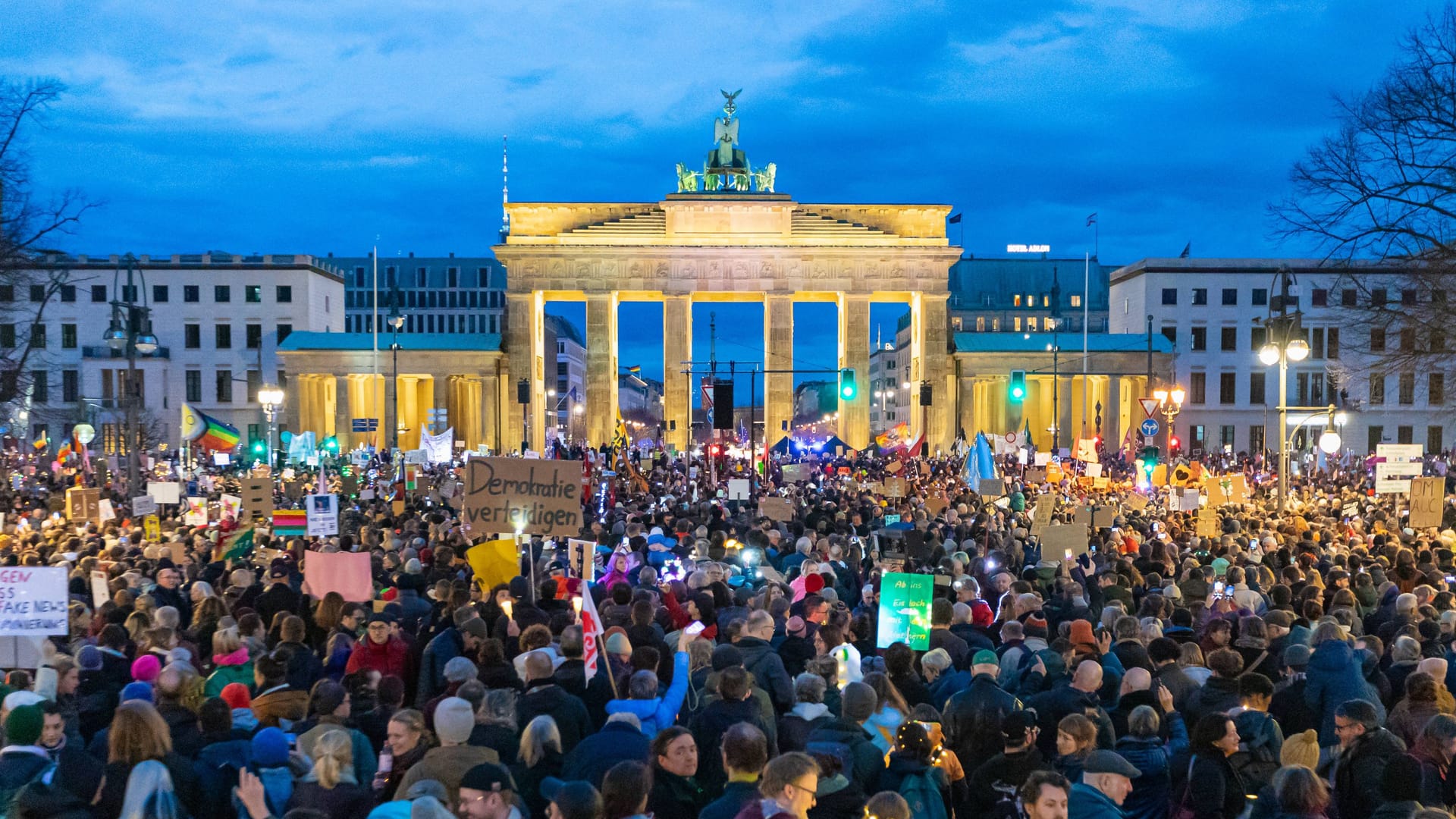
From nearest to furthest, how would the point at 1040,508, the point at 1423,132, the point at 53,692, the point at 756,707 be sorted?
the point at 756,707 < the point at 53,692 < the point at 1423,132 < the point at 1040,508

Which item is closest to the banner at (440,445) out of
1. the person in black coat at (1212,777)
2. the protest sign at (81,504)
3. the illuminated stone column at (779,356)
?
the protest sign at (81,504)

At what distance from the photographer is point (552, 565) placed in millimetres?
14164

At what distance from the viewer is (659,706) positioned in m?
7.39

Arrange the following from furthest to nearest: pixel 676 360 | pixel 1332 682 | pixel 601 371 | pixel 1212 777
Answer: pixel 676 360, pixel 601 371, pixel 1332 682, pixel 1212 777

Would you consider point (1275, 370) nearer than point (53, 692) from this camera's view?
No

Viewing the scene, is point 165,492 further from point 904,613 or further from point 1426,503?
point 1426,503

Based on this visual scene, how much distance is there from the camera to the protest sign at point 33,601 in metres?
8.94

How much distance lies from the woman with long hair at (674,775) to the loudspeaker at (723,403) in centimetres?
2659

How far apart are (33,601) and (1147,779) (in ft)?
26.3

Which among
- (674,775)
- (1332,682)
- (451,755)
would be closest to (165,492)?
(451,755)

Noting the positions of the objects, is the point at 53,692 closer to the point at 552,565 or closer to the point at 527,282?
the point at 552,565

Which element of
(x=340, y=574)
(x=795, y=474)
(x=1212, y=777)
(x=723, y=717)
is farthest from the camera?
(x=795, y=474)

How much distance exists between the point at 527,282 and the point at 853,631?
5736cm

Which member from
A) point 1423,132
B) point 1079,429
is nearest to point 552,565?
point 1423,132
